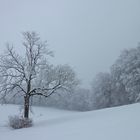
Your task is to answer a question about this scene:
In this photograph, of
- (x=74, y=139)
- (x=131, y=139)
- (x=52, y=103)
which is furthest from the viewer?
(x=52, y=103)

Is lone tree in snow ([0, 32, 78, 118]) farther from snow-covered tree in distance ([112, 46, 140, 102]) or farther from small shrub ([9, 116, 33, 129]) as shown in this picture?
snow-covered tree in distance ([112, 46, 140, 102])

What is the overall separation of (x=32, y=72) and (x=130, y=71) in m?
28.8

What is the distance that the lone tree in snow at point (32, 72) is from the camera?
23984 millimetres

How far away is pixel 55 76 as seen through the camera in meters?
25.1

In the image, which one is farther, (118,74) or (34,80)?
(118,74)

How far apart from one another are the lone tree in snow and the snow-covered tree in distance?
21.0 m

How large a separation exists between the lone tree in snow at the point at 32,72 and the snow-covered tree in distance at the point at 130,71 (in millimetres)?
20972

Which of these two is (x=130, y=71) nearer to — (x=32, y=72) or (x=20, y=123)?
(x=32, y=72)

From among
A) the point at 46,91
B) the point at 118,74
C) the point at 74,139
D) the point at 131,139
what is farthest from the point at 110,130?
the point at 118,74

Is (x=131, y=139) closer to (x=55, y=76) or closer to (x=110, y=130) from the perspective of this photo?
(x=110, y=130)

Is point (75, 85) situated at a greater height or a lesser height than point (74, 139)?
greater

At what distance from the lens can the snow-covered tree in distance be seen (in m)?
46.4

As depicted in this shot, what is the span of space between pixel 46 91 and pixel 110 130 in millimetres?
12654

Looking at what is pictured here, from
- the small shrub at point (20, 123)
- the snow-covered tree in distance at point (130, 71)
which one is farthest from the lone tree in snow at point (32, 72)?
the snow-covered tree in distance at point (130, 71)
